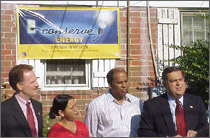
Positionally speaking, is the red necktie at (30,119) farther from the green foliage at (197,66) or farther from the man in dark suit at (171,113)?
the green foliage at (197,66)

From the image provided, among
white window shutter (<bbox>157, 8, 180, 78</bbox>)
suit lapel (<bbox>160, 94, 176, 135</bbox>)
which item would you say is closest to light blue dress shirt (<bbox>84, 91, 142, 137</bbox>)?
suit lapel (<bbox>160, 94, 176, 135</bbox>)

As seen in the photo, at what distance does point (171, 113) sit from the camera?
3.91 m

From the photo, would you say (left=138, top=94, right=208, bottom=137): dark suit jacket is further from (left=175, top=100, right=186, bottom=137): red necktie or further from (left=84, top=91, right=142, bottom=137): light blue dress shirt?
(left=84, top=91, right=142, bottom=137): light blue dress shirt

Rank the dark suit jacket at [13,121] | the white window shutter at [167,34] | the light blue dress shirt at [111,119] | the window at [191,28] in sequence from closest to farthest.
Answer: the dark suit jacket at [13,121] < the light blue dress shirt at [111,119] < the white window shutter at [167,34] < the window at [191,28]

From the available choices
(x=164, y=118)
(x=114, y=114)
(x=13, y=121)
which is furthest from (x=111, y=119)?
(x=13, y=121)

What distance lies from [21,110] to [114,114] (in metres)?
0.98

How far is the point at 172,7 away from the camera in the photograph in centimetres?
795

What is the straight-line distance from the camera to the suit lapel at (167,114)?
384 cm

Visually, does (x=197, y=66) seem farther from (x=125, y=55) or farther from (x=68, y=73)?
(x=68, y=73)

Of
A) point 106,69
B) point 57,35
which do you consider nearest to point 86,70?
point 106,69

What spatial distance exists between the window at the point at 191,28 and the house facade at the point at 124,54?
0.02 meters

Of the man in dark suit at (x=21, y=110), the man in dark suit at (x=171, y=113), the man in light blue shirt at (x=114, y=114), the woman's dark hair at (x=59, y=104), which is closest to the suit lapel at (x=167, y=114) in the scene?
the man in dark suit at (x=171, y=113)

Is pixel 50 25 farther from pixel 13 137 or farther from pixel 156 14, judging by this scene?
pixel 13 137

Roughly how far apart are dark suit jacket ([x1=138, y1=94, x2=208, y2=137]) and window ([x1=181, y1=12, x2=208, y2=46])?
4.14m
